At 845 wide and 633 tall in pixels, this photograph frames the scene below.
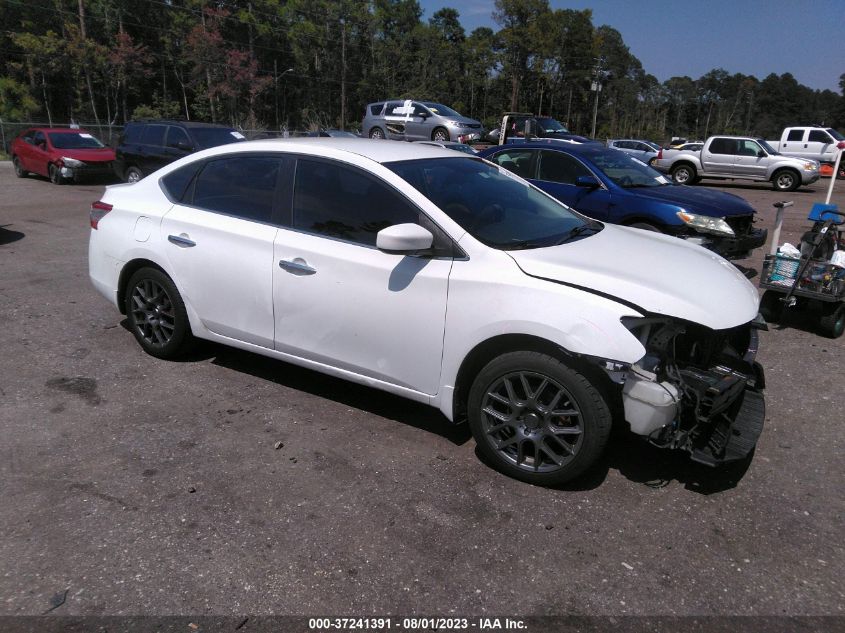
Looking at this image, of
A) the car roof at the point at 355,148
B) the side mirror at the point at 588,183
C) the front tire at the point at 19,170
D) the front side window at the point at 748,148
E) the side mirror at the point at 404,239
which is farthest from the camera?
the front side window at the point at 748,148

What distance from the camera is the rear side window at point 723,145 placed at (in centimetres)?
2200

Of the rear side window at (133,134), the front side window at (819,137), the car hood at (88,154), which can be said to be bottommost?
the car hood at (88,154)

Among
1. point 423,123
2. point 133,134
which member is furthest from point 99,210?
point 423,123

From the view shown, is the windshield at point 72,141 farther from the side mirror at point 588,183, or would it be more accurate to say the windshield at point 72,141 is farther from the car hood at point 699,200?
the car hood at point 699,200

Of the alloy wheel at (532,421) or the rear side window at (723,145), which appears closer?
the alloy wheel at (532,421)

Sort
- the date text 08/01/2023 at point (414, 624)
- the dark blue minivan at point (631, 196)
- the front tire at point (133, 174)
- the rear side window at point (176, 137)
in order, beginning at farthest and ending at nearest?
the front tire at point (133, 174) → the rear side window at point (176, 137) → the dark blue minivan at point (631, 196) → the date text 08/01/2023 at point (414, 624)

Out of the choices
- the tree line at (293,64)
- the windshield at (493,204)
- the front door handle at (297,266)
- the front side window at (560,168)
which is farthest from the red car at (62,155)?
the tree line at (293,64)

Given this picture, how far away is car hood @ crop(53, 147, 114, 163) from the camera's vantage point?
17.0 m

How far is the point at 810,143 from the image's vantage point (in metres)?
25.3

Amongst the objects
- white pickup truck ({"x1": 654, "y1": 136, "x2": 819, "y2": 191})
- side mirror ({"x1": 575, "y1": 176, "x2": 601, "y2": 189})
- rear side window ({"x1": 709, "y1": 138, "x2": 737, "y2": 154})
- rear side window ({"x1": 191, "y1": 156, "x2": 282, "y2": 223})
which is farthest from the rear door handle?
rear side window ({"x1": 709, "y1": 138, "x2": 737, "y2": 154})

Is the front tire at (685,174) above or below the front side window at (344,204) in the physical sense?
below

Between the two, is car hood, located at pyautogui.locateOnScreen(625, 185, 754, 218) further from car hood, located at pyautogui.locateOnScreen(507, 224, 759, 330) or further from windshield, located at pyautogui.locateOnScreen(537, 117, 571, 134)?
windshield, located at pyautogui.locateOnScreen(537, 117, 571, 134)

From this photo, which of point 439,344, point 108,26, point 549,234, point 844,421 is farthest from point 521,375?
point 108,26

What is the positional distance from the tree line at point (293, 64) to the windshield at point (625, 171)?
47.3 meters
